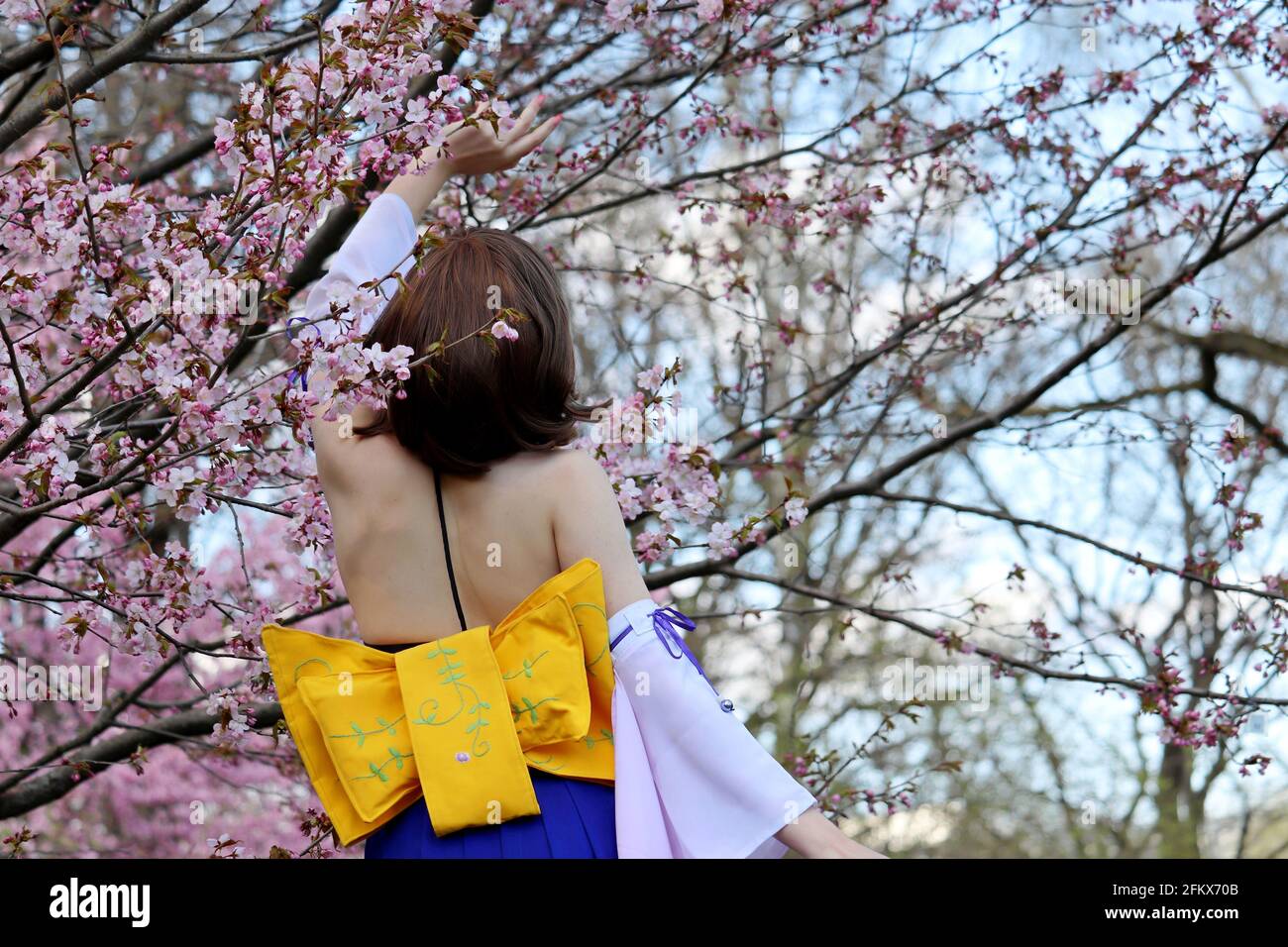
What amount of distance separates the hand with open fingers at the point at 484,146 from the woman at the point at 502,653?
39 cm

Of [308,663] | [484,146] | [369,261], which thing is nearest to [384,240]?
[369,261]

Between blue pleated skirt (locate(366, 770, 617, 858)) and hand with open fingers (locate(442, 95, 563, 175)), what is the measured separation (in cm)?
100

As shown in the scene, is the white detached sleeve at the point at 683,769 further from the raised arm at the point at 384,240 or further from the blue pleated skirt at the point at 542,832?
the raised arm at the point at 384,240

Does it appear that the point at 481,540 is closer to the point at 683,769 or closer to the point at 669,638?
the point at 669,638

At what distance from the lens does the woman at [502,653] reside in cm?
150

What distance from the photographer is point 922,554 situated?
1067cm

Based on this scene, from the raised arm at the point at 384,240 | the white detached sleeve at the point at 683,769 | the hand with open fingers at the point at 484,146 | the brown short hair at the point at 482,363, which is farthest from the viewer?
the hand with open fingers at the point at 484,146

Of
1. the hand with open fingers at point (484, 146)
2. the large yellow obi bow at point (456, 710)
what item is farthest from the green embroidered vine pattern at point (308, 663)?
the hand with open fingers at point (484, 146)

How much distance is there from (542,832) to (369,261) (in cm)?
86

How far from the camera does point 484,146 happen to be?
2.01 metres

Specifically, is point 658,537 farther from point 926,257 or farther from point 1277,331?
point 1277,331

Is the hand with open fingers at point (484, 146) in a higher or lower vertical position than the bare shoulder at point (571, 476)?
higher
